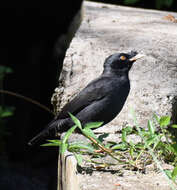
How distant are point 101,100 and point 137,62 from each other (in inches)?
34.6

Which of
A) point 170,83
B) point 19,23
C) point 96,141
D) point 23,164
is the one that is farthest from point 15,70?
point 96,141

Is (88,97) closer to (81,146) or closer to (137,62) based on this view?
(81,146)

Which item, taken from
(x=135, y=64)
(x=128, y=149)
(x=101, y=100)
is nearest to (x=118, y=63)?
(x=101, y=100)

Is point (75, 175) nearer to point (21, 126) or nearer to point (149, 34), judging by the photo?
point (149, 34)

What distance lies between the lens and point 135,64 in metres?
3.58

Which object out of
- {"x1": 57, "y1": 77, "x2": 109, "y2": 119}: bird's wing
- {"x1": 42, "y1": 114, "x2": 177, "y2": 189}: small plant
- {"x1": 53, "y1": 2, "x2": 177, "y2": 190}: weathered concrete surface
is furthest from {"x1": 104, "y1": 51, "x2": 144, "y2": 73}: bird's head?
{"x1": 42, "y1": 114, "x2": 177, "y2": 189}: small plant

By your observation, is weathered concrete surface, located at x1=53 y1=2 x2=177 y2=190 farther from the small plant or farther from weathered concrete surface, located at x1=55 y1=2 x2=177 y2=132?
the small plant

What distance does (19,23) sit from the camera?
7.66m

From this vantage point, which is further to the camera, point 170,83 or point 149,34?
point 149,34

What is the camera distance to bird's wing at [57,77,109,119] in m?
2.85

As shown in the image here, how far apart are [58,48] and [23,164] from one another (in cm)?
207

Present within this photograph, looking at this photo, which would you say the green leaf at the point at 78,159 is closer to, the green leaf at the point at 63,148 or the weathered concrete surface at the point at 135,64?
the green leaf at the point at 63,148

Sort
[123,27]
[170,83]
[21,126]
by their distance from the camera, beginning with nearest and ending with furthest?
[170,83]
[123,27]
[21,126]

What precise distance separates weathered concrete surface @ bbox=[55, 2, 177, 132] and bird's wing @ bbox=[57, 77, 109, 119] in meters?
0.35
